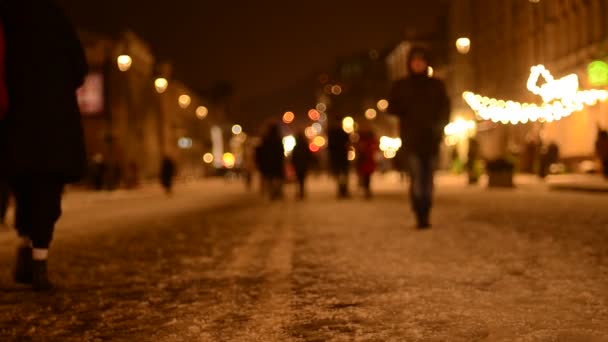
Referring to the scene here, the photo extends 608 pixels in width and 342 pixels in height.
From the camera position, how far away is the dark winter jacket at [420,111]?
9.17m

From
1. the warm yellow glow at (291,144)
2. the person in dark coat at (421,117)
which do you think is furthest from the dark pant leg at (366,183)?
the person in dark coat at (421,117)

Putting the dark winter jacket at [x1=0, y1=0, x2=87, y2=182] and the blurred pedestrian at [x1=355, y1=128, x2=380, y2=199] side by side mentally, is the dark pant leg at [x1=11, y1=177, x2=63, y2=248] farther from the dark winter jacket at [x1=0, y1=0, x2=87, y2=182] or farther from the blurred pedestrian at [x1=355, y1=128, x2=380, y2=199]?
the blurred pedestrian at [x1=355, y1=128, x2=380, y2=199]

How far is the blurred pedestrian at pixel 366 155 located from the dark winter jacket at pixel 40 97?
1357 centimetres

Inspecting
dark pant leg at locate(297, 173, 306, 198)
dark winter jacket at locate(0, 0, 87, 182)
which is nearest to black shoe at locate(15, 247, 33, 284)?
dark winter jacket at locate(0, 0, 87, 182)

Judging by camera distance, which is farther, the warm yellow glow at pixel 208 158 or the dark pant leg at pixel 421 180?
the warm yellow glow at pixel 208 158

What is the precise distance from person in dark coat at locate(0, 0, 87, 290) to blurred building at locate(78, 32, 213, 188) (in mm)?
24836

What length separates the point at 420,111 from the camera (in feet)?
30.3

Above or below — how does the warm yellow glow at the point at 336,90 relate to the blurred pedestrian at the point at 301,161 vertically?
above

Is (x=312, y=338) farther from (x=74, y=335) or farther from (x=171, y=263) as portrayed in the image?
(x=171, y=263)

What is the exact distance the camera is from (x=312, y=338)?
3736mm

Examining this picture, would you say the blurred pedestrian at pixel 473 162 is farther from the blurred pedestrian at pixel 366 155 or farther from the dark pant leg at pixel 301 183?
the dark pant leg at pixel 301 183

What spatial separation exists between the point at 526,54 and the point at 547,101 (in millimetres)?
19551

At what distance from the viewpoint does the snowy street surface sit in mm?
3930

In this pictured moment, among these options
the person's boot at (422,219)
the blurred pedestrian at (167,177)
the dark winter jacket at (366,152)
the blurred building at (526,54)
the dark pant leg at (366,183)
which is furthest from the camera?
the blurred building at (526,54)
